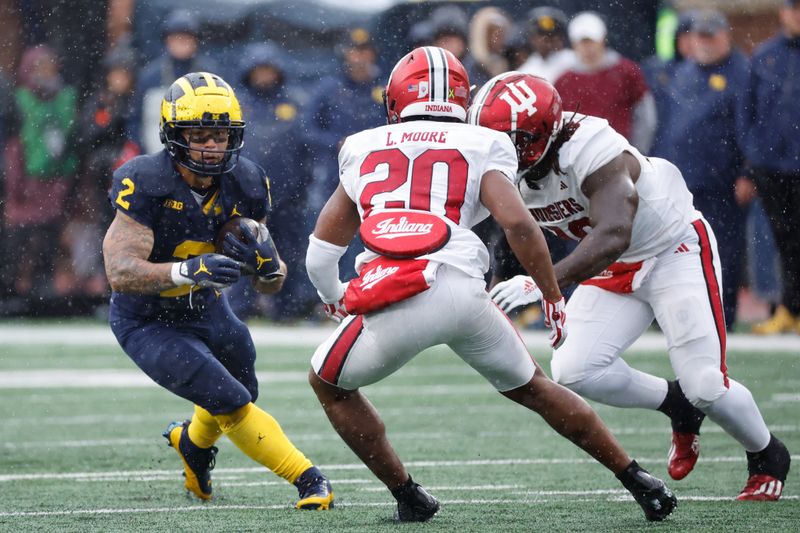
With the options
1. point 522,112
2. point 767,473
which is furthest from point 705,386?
point 522,112

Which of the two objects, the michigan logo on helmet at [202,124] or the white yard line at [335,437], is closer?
the michigan logo on helmet at [202,124]

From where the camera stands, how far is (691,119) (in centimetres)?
→ 995

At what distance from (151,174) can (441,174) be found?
1189mm

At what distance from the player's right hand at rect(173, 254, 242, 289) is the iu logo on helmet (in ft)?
3.46

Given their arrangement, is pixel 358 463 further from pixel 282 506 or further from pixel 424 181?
pixel 424 181

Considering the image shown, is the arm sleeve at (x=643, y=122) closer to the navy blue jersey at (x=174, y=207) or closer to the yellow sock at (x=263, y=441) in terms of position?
the navy blue jersey at (x=174, y=207)

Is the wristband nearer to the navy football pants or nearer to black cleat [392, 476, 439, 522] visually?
the navy football pants

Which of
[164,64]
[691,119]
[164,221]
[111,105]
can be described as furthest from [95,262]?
[164,221]

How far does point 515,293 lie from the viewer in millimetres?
4637

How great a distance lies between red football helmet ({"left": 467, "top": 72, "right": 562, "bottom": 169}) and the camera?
195 inches

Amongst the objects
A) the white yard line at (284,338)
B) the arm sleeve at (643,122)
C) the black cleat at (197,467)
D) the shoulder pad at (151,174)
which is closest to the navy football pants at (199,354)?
the black cleat at (197,467)

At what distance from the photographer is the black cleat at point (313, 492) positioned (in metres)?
4.98

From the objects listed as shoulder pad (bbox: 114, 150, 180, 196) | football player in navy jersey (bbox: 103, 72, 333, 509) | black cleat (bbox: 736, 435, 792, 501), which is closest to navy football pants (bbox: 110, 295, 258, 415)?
football player in navy jersey (bbox: 103, 72, 333, 509)

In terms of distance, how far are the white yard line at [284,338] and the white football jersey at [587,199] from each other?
450cm
